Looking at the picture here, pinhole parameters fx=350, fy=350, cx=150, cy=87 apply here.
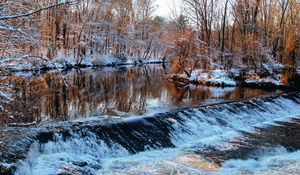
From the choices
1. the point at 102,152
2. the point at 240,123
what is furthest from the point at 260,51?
the point at 102,152

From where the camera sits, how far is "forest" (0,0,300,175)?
6734mm

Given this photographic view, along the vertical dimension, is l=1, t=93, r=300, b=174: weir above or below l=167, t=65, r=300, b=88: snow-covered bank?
below

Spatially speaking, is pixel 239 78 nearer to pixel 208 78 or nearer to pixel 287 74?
pixel 208 78

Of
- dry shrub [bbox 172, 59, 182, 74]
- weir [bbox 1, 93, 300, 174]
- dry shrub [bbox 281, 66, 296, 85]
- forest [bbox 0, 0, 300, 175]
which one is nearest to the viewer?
forest [bbox 0, 0, 300, 175]

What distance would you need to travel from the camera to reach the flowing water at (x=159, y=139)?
7742mm

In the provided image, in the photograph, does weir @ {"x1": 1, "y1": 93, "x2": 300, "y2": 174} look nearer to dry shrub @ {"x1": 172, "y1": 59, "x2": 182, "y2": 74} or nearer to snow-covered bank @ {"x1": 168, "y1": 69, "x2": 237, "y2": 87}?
snow-covered bank @ {"x1": 168, "y1": 69, "x2": 237, "y2": 87}

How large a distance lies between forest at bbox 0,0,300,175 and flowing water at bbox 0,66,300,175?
3cm

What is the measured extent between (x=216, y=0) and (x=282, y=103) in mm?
15226

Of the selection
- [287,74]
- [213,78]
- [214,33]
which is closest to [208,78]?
[213,78]

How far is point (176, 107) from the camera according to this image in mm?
13227

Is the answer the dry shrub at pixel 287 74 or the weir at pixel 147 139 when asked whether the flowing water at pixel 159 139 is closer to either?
the weir at pixel 147 139

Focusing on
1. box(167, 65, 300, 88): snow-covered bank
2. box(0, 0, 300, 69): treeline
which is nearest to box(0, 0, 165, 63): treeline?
box(0, 0, 300, 69): treeline

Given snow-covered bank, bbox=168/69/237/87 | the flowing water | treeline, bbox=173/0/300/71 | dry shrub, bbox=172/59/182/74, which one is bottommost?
the flowing water

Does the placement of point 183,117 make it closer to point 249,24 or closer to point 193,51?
point 193,51
